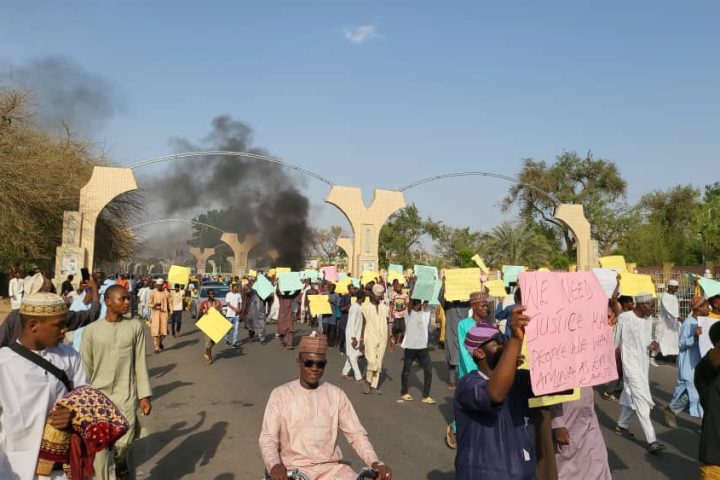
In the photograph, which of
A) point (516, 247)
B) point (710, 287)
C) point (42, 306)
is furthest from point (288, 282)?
point (516, 247)

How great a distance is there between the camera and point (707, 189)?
4819cm

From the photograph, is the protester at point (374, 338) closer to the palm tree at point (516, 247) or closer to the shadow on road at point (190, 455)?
the shadow on road at point (190, 455)

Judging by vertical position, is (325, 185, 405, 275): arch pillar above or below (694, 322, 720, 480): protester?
above

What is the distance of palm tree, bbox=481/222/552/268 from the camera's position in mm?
44250

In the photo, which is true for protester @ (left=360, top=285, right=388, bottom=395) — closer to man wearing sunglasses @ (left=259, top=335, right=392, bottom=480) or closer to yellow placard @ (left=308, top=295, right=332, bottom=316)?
yellow placard @ (left=308, top=295, right=332, bottom=316)

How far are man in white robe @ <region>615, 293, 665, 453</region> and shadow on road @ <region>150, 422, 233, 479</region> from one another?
4486 millimetres

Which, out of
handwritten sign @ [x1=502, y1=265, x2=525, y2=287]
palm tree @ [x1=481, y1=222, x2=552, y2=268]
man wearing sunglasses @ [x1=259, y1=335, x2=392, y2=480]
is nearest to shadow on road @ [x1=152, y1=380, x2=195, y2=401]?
man wearing sunglasses @ [x1=259, y1=335, x2=392, y2=480]

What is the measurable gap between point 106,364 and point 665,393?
894 cm

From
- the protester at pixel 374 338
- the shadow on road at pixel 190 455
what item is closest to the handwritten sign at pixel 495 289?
the protester at pixel 374 338

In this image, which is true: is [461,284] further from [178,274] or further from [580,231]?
[580,231]

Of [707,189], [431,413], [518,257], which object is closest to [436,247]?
[518,257]

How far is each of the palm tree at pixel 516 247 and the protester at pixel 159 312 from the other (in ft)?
104

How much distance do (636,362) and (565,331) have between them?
4313mm

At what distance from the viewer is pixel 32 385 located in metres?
3.27
